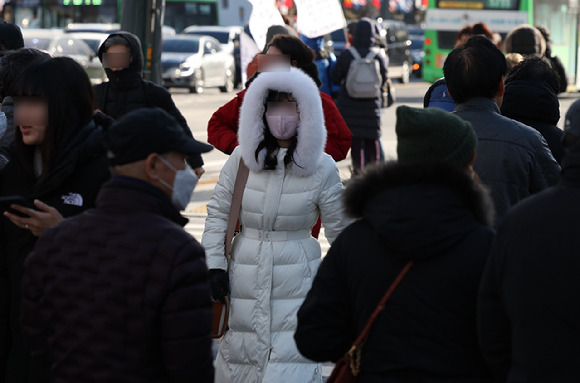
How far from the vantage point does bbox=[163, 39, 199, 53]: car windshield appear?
30.7 meters

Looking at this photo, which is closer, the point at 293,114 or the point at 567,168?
the point at 567,168

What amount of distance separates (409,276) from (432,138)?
457 millimetres

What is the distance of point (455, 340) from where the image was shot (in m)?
3.01

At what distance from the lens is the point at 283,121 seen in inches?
200

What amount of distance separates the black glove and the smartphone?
1.27m

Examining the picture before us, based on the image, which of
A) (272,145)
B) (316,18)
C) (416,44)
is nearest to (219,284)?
(272,145)

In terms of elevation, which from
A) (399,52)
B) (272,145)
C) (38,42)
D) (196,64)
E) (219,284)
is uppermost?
(272,145)

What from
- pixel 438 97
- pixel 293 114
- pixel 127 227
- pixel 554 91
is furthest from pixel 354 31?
Answer: pixel 127 227

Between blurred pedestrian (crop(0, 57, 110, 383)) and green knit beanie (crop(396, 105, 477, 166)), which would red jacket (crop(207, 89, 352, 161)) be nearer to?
blurred pedestrian (crop(0, 57, 110, 383))

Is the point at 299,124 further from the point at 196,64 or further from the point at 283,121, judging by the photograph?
the point at 196,64

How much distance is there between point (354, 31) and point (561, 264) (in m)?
9.10

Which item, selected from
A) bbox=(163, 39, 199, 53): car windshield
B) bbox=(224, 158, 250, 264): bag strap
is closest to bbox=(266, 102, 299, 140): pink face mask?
bbox=(224, 158, 250, 264): bag strap

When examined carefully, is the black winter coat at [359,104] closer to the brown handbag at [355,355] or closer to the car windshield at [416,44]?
the brown handbag at [355,355]

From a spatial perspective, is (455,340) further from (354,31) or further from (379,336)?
(354,31)
